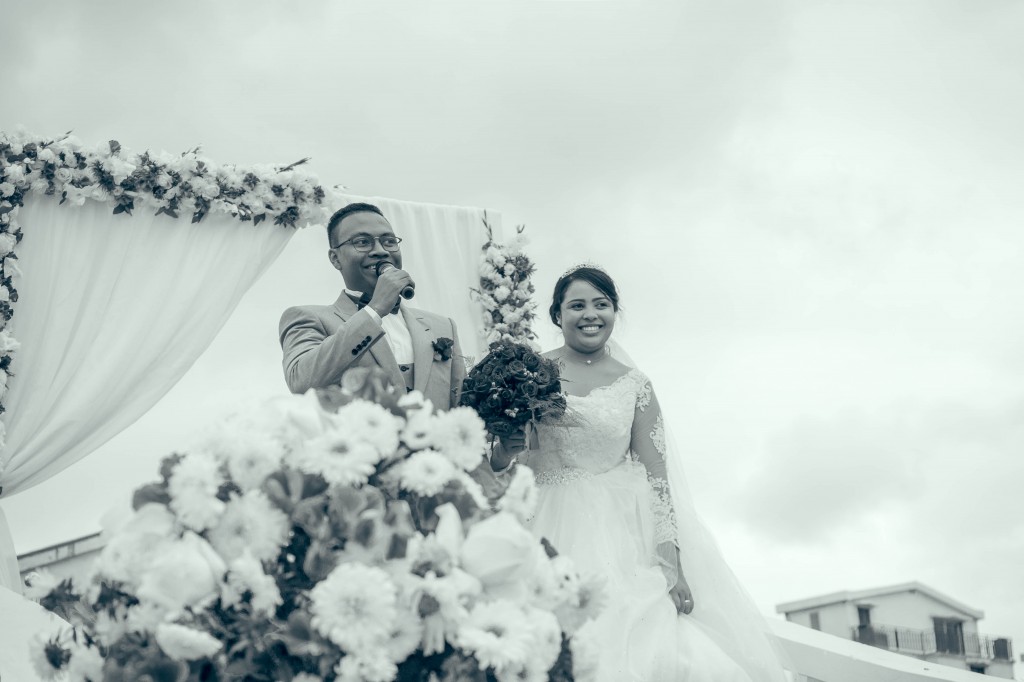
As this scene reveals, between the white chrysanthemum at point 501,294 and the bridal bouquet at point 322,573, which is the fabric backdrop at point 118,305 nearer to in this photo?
the white chrysanthemum at point 501,294

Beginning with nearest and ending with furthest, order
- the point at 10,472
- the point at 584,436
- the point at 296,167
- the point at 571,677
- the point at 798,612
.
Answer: the point at 571,677 < the point at 584,436 < the point at 10,472 < the point at 296,167 < the point at 798,612

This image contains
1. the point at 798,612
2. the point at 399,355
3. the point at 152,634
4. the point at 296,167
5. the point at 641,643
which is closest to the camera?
the point at 152,634

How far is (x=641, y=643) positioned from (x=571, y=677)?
83.0 inches

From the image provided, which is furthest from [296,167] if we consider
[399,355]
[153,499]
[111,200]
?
[153,499]

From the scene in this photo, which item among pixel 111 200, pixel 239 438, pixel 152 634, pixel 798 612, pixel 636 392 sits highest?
pixel 111 200

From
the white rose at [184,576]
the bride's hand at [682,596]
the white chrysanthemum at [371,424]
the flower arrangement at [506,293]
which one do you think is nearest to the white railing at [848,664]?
the bride's hand at [682,596]

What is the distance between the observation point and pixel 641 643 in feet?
14.5

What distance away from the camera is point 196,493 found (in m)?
2.22

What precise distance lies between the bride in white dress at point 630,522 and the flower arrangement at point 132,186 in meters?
2.55

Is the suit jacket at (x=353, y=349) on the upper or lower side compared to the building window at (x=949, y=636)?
upper

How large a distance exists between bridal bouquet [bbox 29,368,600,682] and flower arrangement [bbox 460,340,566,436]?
1.82 m

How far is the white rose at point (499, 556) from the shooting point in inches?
88.7

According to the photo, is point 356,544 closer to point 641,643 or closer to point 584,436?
point 641,643

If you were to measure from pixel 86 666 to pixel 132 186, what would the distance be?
537 cm
